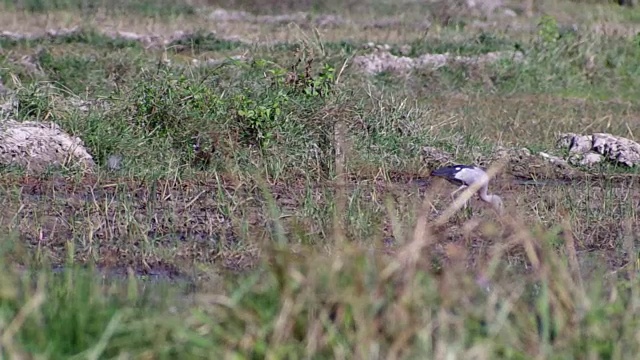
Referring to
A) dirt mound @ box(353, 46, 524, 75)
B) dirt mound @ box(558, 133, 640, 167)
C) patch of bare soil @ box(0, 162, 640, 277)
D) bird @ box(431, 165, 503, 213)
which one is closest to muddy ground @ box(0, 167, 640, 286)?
patch of bare soil @ box(0, 162, 640, 277)

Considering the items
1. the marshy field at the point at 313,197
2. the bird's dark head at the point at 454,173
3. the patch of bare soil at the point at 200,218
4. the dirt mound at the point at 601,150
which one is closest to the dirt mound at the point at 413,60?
the marshy field at the point at 313,197

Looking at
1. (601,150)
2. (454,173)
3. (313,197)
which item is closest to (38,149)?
(313,197)

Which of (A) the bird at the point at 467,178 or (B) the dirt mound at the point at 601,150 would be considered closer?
(A) the bird at the point at 467,178

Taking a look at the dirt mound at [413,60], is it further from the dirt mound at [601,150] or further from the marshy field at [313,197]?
the dirt mound at [601,150]

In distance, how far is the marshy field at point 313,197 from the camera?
3432 millimetres

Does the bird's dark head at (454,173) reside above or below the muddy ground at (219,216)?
above

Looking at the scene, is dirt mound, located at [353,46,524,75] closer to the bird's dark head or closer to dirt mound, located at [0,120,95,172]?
dirt mound, located at [0,120,95,172]

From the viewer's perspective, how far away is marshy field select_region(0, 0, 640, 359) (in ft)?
11.3

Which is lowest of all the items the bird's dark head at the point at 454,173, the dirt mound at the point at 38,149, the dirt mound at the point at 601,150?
the dirt mound at the point at 601,150

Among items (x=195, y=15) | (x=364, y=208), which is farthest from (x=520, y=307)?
(x=195, y=15)

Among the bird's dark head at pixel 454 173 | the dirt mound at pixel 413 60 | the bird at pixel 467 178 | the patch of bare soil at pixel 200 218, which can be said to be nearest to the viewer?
the patch of bare soil at pixel 200 218

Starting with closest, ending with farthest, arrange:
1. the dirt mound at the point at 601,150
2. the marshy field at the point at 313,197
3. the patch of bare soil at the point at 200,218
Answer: the marshy field at the point at 313,197 < the patch of bare soil at the point at 200,218 < the dirt mound at the point at 601,150

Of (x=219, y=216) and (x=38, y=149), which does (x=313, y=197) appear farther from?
(x=38, y=149)

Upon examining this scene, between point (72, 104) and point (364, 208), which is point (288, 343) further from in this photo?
point (72, 104)
